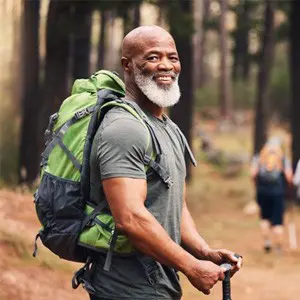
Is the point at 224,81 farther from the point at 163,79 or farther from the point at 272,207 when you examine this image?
the point at 163,79

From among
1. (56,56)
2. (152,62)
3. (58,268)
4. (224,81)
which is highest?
(152,62)

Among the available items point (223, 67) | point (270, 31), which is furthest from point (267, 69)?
point (223, 67)

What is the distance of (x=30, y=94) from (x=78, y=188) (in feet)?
47.4

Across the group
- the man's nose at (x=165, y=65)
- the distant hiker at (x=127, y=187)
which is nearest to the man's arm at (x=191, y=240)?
the distant hiker at (x=127, y=187)

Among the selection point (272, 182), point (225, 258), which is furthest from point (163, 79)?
point (272, 182)

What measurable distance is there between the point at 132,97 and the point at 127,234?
66 cm

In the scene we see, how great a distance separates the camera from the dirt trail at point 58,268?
23.5 feet

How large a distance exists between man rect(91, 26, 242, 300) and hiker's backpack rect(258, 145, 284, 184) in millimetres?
8903

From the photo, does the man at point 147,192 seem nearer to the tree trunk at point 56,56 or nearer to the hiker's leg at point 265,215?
the hiker's leg at point 265,215

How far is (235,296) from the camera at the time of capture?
9.12m

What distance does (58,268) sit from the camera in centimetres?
799

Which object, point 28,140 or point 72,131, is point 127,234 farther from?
point 28,140

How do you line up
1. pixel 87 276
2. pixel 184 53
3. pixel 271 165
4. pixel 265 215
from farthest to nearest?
pixel 184 53, pixel 265 215, pixel 271 165, pixel 87 276

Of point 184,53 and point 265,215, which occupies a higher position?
point 184,53
